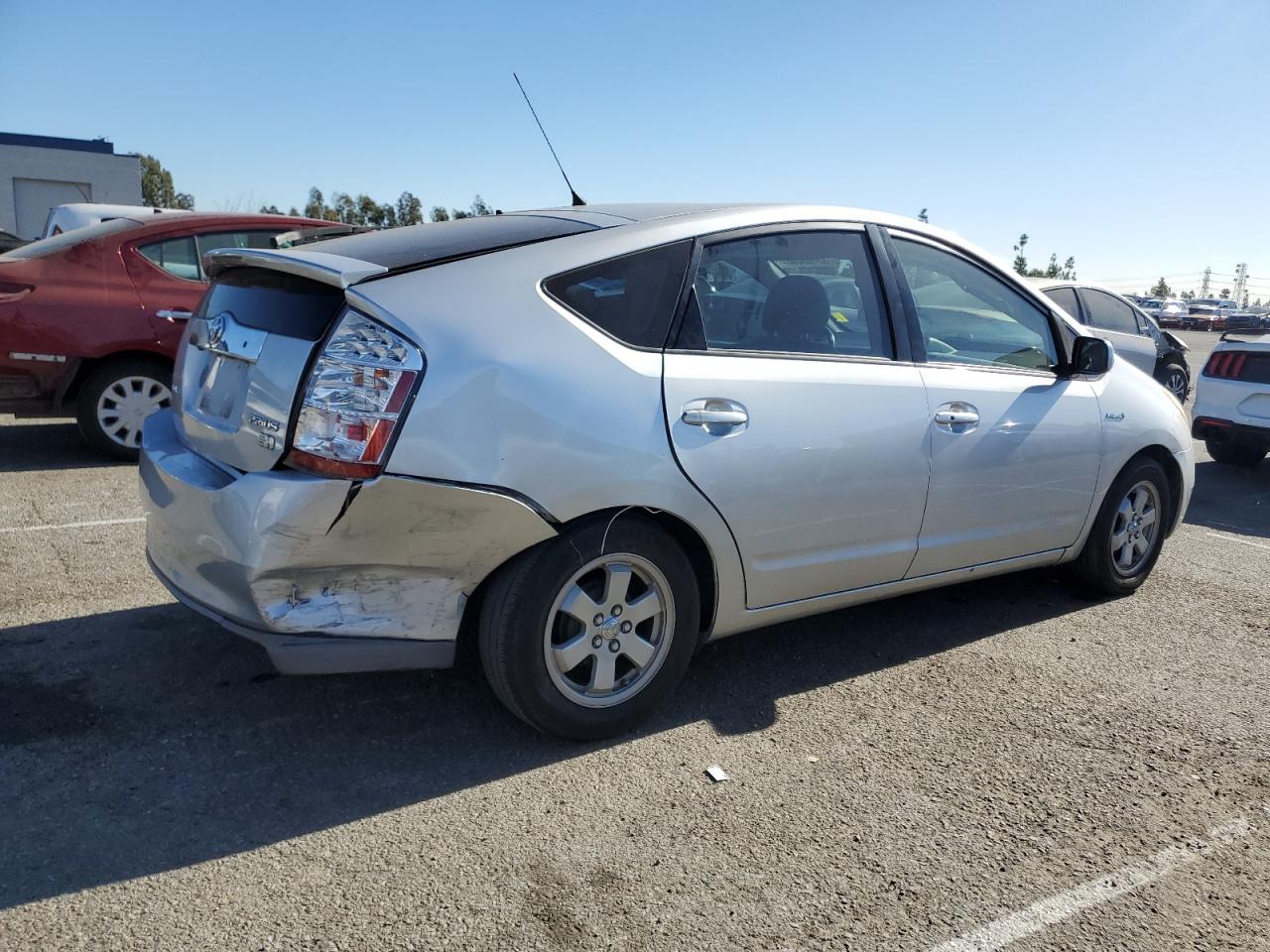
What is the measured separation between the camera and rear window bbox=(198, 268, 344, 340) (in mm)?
3051

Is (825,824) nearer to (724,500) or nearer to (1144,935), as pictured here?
(1144,935)

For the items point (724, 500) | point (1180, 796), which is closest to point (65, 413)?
point (724, 500)

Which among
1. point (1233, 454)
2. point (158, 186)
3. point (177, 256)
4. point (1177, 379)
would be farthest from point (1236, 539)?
point (158, 186)

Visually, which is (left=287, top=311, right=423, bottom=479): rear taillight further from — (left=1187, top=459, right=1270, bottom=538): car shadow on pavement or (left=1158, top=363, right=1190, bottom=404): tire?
(left=1158, top=363, right=1190, bottom=404): tire

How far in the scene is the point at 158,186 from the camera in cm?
5981

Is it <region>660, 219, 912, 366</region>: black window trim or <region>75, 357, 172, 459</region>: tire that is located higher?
<region>660, 219, 912, 366</region>: black window trim

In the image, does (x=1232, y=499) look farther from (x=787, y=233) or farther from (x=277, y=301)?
(x=277, y=301)

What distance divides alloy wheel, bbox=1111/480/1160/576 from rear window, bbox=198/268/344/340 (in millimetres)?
3748

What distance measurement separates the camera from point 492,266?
319 centimetres

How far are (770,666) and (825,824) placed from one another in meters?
1.16

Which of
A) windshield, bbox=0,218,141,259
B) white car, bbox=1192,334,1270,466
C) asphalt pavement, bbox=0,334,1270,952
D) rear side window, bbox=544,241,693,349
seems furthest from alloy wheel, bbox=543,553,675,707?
white car, bbox=1192,334,1270,466

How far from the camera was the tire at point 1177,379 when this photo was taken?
1454 centimetres

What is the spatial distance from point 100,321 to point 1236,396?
900cm

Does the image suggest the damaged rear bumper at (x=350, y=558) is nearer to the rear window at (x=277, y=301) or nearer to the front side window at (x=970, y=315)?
the rear window at (x=277, y=301)
